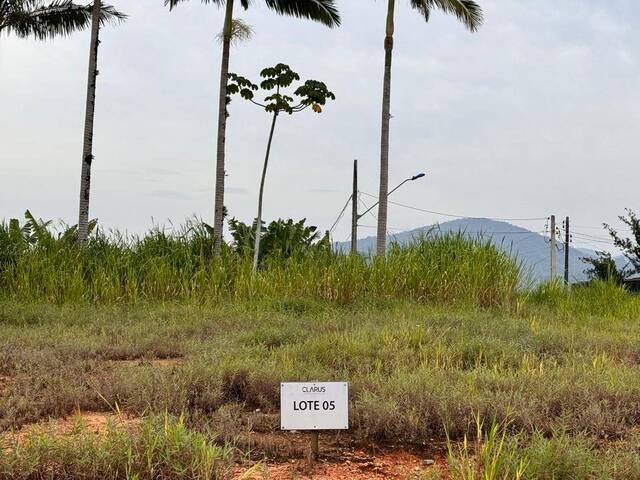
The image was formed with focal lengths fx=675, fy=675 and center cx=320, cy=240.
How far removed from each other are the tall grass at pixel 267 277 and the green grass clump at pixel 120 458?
8091mm

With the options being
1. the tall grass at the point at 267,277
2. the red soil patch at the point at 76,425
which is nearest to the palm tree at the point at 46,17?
the tall grass at the point at 267,277

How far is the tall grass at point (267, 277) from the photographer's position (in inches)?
455

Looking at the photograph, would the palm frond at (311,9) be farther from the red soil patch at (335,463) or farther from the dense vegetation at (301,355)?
the red soil patch at (335,463)

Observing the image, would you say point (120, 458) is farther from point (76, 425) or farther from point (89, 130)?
point (89, 130)

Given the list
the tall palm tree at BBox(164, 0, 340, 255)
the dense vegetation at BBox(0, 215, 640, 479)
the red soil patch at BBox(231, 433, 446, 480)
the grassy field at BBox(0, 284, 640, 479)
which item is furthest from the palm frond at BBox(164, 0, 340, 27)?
the red soil patch at BBox(231, 433, 446, 480)

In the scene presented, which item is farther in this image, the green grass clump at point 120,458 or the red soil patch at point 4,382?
the red soil patch at point 4,382

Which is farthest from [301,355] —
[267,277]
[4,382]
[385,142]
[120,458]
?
[385,142]

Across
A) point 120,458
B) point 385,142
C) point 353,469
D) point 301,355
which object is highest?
point 385,142

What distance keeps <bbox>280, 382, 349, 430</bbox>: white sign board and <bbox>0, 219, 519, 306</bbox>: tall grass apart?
796 centimetres

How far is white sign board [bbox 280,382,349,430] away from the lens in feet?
10.9

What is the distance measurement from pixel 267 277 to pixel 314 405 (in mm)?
8752

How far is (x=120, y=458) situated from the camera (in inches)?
116

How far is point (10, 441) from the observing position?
3324 mm

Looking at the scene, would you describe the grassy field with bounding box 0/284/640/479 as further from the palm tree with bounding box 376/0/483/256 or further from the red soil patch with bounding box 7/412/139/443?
the palm tree with bounding box 376/0/483/256
